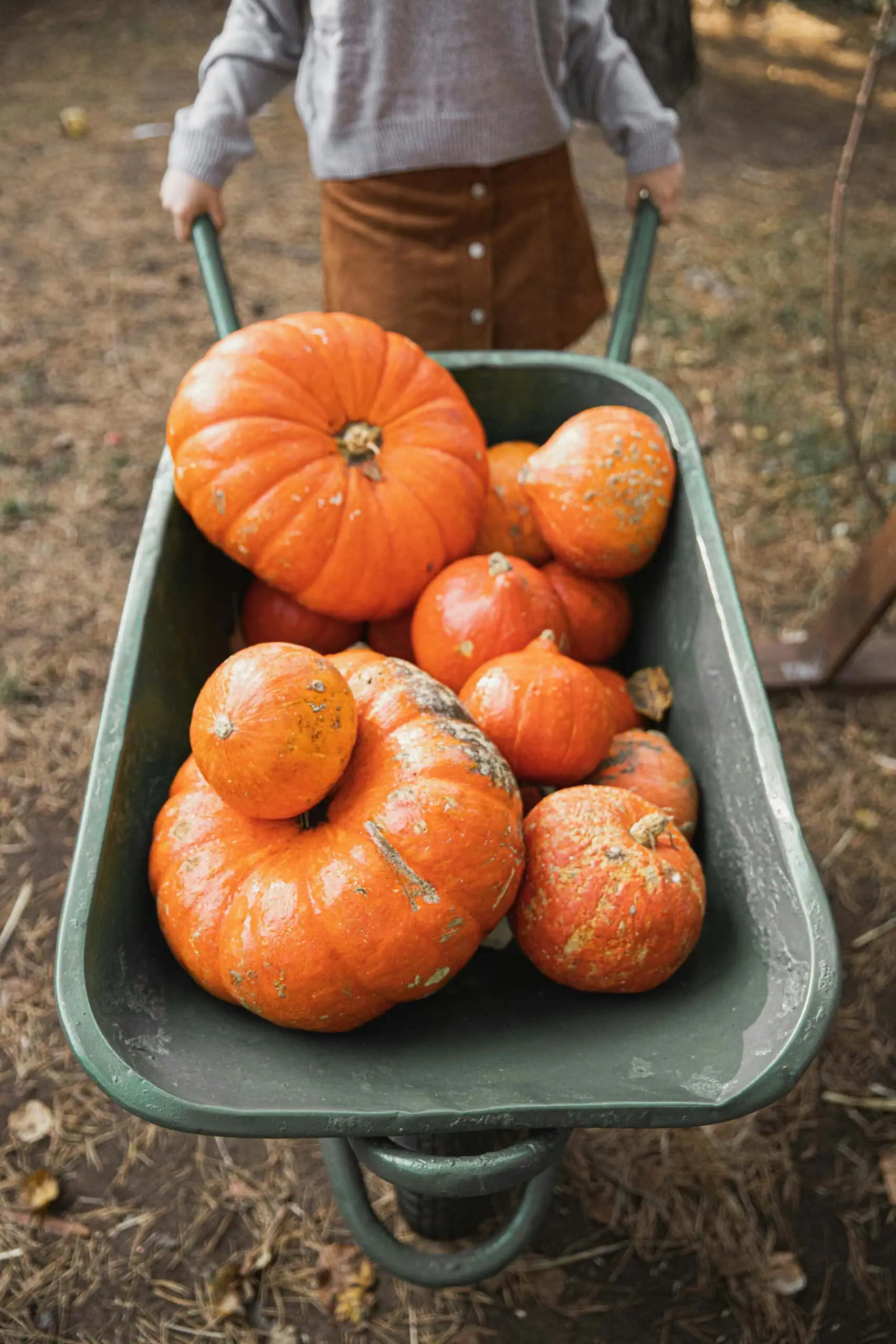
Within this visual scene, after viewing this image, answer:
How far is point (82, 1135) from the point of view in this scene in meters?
1.93

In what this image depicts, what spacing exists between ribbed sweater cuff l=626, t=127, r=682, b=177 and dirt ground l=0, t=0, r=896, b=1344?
1.42m

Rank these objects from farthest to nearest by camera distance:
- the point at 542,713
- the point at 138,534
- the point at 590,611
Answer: the point at 138,534 → the point at 590,611 → the point at 542,713

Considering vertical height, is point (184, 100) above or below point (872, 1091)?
above

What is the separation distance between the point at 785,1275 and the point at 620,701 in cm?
Result: 110

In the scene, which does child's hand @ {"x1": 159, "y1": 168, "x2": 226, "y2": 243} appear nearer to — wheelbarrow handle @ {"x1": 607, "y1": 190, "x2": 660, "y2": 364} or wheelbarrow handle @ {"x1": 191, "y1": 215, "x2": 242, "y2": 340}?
wheelbarrow handle @ {"x1": 191, "y1": 215, "x2": 242, "y2": 340}

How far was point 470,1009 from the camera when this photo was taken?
4.34 ft

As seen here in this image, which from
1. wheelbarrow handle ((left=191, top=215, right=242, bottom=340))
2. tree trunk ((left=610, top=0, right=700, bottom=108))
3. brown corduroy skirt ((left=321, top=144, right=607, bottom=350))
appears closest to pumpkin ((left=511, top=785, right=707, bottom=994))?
wheelbarrow handle ((left=191, top=215, right=242, bottom=340))

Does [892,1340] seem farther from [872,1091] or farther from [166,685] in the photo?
[166,685]

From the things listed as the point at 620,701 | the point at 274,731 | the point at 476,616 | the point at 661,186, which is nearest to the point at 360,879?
the point at 274,731

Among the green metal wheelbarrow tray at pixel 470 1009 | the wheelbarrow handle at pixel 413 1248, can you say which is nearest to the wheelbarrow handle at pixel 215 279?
the green metal wheelbarrow tray at pixel 470 1009

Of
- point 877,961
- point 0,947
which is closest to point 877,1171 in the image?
point 877,961

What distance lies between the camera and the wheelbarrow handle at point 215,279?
1.83m

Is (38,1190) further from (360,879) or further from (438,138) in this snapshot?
(438,138)

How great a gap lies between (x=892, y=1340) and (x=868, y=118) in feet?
20.8
